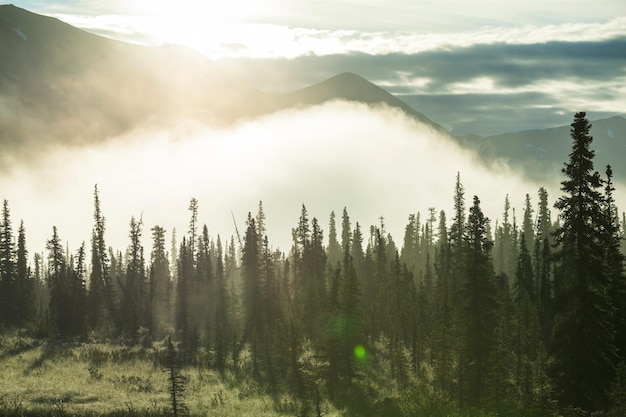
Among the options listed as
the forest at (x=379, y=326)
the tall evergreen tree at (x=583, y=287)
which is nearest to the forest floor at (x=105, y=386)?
the forest at (x=379, y=326)

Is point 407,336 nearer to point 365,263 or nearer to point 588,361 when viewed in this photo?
point 365,263

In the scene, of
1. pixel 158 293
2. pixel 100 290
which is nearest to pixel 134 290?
pixel 100 290

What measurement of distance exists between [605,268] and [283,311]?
199ft

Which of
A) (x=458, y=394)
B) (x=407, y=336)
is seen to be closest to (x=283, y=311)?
(x=407, y=336)

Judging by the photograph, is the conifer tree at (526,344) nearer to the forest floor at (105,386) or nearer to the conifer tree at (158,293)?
the forest floor at (105,386)

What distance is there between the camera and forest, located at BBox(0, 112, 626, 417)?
113ft

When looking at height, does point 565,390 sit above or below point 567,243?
below

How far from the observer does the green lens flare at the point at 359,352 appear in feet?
213

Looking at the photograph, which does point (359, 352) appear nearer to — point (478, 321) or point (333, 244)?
point (478, 321)

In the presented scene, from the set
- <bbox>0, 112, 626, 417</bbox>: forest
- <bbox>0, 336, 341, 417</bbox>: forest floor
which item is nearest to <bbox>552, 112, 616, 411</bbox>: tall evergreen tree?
<bbox>0, 112, 626, 417</bbox>: forest

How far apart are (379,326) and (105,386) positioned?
122ft

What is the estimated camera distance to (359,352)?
67.2m

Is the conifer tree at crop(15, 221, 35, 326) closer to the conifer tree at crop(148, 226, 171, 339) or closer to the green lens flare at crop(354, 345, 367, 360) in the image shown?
the conifer tree at crop(148, 226, 171, 339)

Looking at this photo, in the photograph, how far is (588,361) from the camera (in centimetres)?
3428
